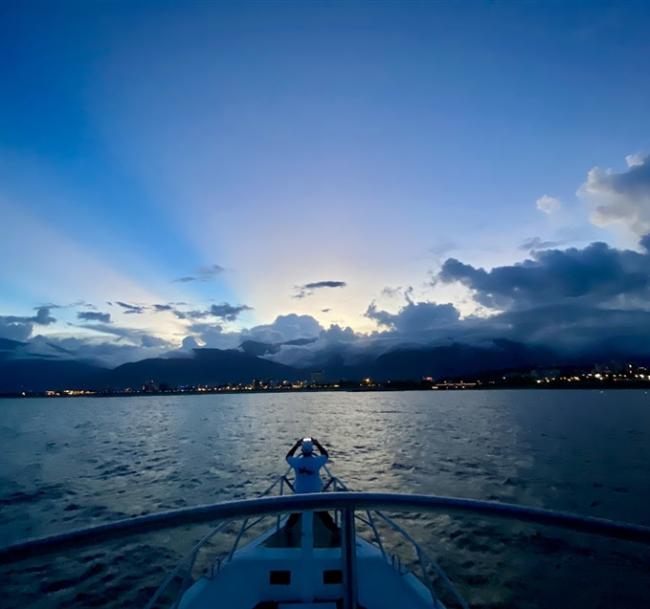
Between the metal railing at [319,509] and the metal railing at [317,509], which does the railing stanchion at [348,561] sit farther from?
the metal railing at [317,509]

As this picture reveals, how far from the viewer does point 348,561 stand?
93.9 inches

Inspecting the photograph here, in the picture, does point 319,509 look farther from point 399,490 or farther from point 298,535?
point 399,490

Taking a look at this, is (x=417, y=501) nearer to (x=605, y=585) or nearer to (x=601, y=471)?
(x=605, y=585)

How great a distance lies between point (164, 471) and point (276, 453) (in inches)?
496

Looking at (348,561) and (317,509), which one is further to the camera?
(348,561)

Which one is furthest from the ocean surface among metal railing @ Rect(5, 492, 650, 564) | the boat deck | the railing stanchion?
the boat deck

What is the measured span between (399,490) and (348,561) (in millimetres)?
26839

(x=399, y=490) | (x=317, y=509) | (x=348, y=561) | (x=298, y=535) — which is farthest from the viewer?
(x=399, y=490)

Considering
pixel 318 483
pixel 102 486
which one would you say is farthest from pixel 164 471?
pixel 318 483

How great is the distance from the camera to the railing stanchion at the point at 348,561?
2322 millimetres

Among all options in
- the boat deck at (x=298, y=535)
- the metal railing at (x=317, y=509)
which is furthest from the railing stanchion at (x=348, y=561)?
the boat deck at (x=298, y=535)

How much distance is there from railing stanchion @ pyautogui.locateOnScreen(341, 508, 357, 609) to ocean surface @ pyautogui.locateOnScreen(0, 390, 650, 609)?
4.30 feet

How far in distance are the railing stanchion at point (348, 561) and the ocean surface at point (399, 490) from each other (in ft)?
4.30

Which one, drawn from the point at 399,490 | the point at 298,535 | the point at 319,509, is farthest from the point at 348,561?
the point at 399,490
